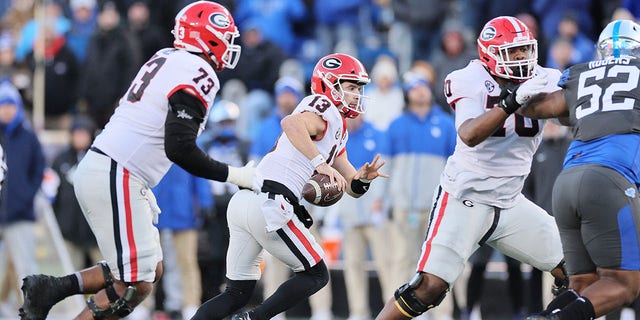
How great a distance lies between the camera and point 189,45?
23.7 ft

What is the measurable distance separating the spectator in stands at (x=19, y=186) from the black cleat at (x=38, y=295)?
14.1 feet

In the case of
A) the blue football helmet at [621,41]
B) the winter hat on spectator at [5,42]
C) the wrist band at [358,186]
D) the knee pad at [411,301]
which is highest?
the blue football helmet at [621,41]

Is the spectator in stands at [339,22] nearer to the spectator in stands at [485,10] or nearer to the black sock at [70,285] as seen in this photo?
the spectator in stands at [485,10]

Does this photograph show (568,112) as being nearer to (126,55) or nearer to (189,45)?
(189,45)

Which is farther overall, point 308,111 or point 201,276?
point 201,276

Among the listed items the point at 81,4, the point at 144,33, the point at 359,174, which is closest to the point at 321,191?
the point at 359,174

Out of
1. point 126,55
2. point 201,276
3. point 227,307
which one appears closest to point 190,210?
point 201,276

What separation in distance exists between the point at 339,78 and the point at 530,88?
1315 millimetres

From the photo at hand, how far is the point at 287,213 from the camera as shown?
701 cm

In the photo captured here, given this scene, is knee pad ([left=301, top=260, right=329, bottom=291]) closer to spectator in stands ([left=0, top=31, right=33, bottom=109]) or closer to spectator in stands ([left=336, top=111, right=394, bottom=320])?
spectator in stands ([left=336, top=111, right=394, bottom=320])

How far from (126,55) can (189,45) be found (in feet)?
20.8

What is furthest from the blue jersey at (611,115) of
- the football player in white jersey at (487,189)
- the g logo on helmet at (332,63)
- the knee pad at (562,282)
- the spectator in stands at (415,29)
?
the spectator in stands at (415,29)

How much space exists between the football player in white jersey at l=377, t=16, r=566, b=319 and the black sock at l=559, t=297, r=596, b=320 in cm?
95

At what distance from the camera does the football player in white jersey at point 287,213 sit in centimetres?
702
